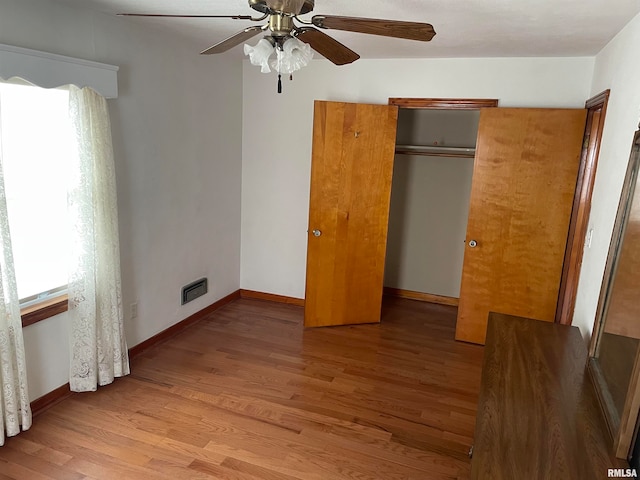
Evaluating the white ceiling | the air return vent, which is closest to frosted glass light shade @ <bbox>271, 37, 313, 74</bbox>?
the white ceiling

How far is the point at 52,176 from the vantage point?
2.62 meters

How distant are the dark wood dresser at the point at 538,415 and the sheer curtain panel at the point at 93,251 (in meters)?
2.22

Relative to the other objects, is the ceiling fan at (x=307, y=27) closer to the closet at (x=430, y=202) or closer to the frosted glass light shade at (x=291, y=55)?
the frosted glass light shade at (x=291, y=55)

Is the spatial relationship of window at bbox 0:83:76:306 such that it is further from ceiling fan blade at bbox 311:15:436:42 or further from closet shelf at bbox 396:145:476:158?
closet shelf at bbox 396:145:476:158

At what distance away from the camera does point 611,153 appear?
249cm

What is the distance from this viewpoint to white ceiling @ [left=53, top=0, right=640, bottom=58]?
7.12 ft

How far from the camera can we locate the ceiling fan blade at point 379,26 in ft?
5.22

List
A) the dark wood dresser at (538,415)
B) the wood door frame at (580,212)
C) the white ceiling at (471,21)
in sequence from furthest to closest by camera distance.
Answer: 1. the wood door frame at (580,212)
2. the white ceiling at (471,21)
3. the dark wood dresser at (538,415)

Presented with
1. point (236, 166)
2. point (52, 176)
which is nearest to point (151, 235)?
point (52, 176)

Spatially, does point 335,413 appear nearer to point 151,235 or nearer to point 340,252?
point 340,252

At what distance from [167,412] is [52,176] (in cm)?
153

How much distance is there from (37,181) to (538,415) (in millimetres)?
2708

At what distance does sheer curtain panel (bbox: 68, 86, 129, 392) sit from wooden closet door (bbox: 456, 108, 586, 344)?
262 centimetres

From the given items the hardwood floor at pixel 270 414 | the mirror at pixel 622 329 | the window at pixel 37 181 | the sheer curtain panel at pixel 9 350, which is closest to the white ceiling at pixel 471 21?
the window at pixel 37 181
